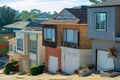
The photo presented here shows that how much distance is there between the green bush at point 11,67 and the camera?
167ft

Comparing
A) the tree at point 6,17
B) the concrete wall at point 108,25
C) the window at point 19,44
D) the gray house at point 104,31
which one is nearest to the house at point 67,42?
the gray house at point 104,31

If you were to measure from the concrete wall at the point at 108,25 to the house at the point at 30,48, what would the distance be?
553 inches

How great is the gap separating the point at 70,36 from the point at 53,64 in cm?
589

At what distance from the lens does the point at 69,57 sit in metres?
39.6

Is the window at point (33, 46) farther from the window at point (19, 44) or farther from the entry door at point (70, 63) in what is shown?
the entry door at point (70, 63)

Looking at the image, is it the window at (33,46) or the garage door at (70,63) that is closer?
the garage door at (70,63)

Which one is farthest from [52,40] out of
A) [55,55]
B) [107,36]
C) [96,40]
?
[107,36]

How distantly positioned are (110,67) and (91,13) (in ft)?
18.3

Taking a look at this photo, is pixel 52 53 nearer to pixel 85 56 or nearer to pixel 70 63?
pixel 70 63

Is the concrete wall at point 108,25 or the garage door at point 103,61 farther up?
the concrete wall at point 108,25

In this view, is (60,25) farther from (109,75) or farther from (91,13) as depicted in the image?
(109,75)

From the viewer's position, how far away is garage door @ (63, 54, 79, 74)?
126 feet

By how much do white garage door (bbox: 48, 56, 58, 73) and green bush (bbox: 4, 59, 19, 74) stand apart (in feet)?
28.4

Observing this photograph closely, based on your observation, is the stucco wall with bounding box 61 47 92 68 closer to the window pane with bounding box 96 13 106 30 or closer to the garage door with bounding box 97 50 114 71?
the garage door with bounding box 97 50 114 71
